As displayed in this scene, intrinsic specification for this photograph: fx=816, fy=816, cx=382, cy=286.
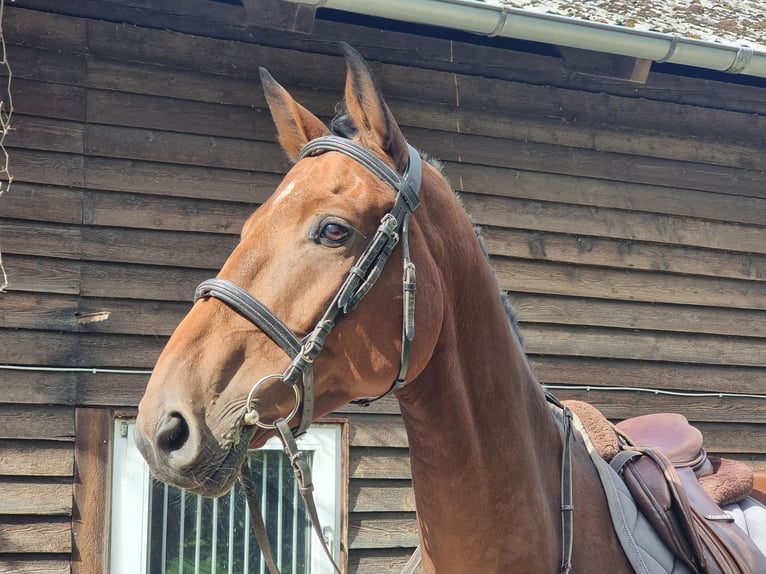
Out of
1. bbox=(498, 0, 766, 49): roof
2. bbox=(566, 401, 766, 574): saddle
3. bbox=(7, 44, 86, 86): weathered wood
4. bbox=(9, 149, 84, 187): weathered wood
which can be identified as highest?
bbox=(498, 0, 766, 49): roof

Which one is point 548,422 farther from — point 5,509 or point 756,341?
point 756,341

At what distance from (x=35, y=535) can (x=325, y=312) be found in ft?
9.29

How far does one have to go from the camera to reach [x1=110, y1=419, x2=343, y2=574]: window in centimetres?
397

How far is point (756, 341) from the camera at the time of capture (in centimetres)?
548

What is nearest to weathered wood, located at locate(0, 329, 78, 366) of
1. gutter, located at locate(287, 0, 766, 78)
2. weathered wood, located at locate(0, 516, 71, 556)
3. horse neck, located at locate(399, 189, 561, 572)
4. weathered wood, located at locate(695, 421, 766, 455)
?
weathered wood, located at locate(0, 516, 71, 556)

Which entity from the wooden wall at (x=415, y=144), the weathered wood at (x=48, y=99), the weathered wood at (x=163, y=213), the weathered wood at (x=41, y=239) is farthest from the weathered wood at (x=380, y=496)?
the weathered wood at (x=48, y=99)

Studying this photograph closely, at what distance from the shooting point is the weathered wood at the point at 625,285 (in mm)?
4953

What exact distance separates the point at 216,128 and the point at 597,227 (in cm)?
242

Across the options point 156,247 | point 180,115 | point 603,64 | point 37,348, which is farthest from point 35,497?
point 603,64

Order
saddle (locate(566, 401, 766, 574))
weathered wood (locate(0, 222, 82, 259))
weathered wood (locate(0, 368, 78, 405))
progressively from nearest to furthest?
saddle (locate(566, 401, 766, 574))
weathered wood (locate(0, 368, 78, 405))
weathered wood (locate(0, 222, 82, 259))

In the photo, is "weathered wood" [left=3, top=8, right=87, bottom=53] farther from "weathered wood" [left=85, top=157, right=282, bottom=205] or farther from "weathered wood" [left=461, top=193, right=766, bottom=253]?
"weathered wood" [left=461, top=193, right=766, bottom=253]

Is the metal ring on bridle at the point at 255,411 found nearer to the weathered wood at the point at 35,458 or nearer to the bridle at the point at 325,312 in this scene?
the bridle at the point at 325,312

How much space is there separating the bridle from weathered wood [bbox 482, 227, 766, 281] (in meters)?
3.03

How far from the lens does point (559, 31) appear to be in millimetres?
4496
